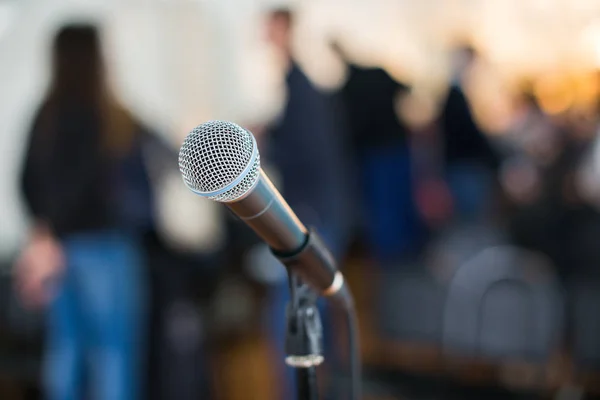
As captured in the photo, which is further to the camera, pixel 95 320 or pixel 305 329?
pixel 95 320

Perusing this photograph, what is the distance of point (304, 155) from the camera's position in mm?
2322

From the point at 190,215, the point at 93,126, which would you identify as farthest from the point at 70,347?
the point at 190,215

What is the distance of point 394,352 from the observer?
9.46 feet

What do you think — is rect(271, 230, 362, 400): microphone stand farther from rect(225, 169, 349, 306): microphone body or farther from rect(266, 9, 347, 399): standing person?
rect(266, 9, 347, 399): standing person

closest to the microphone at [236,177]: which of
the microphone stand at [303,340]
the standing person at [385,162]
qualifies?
the microphone stand at [303,340]

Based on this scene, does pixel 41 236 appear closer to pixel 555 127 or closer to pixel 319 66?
pixel 319 66

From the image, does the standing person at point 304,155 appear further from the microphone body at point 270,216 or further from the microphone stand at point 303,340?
the microphone body at point 270,216

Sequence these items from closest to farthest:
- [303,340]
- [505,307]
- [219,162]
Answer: [219,162] → [303,340] → [505,307]

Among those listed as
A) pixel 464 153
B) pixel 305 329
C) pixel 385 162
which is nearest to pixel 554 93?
pixel 464 153

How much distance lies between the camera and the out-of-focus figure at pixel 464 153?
9.14 ft

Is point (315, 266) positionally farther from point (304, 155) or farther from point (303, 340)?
point (304, 155)

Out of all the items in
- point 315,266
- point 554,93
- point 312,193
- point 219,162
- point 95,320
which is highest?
point 554,93

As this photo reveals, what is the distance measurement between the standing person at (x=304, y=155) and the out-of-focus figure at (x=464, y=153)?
2.13ft

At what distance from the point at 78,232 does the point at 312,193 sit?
0.76 meters
